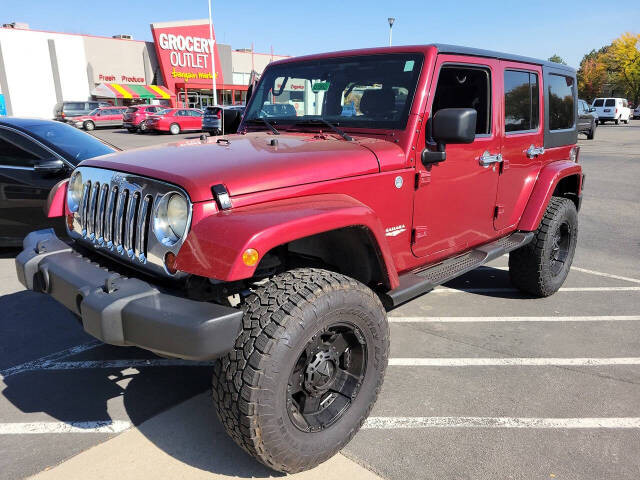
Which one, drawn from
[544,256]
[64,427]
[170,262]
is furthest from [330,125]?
[64,427]

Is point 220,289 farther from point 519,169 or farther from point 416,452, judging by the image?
point 519,169

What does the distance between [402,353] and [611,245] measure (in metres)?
4.50

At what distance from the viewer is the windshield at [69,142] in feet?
17.6

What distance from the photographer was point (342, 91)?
11.3 feet

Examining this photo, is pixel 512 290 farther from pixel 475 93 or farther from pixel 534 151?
pixel 475 93

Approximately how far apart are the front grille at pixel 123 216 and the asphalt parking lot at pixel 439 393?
0.97 meters

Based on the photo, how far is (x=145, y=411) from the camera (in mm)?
2887

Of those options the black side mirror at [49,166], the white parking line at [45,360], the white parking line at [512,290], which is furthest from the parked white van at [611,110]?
the white parking line at [45,360]

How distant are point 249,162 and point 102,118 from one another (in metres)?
30.0

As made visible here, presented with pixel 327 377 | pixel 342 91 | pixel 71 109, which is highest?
pixel 71 109

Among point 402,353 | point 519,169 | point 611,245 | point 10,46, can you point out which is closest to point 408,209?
point 402,353

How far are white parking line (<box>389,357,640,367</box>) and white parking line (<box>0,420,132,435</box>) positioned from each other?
1.76 m

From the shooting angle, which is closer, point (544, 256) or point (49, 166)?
point (544, 256)

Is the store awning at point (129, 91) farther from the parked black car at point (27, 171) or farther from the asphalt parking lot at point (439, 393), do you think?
the asphalt parking lot at point (439, 393)
